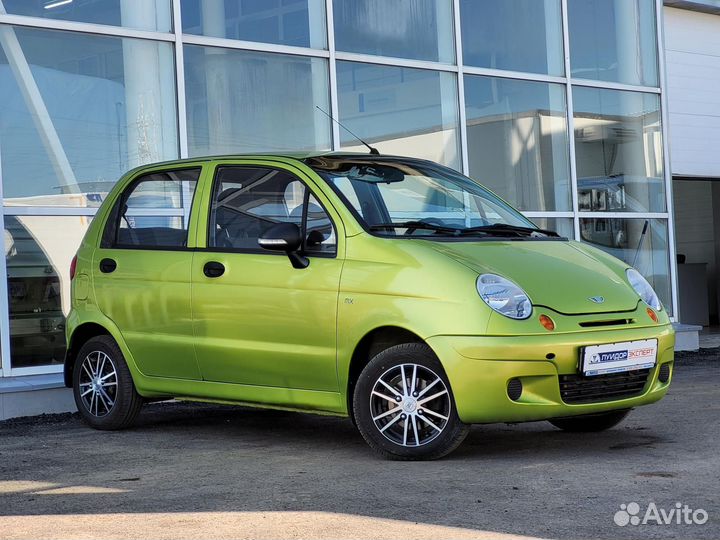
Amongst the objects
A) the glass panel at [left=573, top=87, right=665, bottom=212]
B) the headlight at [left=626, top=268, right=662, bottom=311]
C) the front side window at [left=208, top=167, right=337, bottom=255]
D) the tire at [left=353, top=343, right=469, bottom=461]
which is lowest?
the tire at [left=353, top=343, right=469, bottom=461]

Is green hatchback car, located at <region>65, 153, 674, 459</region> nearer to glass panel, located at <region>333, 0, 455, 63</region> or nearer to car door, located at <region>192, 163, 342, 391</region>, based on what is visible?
car door, located at <region>192, 163, 342, 391</region>

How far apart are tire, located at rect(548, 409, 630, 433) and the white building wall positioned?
29.5 ft

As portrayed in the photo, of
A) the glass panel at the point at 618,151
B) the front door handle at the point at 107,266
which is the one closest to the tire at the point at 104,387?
the front door handle at the point at 107,266

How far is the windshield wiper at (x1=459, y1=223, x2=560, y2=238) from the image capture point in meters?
7.05

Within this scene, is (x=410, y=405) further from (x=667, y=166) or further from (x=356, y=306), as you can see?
(x=667, y=166)

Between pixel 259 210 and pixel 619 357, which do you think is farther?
pixel 259 210

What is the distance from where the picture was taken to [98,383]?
8.03 meters

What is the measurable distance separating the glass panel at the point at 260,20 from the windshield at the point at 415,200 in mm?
4112

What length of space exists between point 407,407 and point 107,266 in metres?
2.51

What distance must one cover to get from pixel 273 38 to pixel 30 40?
2.50 m

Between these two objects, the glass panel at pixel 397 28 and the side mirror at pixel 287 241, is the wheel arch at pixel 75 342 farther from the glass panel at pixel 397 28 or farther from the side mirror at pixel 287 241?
the glass panel at pixel 397 28

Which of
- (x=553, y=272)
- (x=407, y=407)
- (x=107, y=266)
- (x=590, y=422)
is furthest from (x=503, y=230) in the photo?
(x=107, y=266)

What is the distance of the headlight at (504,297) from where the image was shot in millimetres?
6213

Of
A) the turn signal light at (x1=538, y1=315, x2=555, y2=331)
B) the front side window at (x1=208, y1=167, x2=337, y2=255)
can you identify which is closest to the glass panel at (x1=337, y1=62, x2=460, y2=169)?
the front side window at (x1=208, y1=167, x2=337, y2=255)
